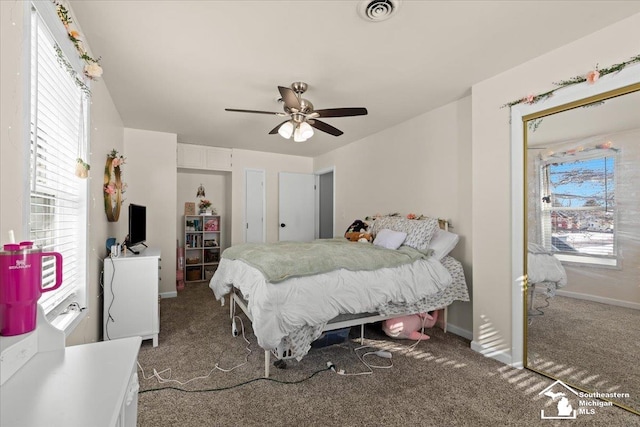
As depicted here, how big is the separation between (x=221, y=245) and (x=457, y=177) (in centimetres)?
451

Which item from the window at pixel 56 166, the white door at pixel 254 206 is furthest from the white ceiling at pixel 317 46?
the white door at pixel 254 206

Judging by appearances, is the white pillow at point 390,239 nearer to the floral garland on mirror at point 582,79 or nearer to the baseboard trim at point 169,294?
the floral garland on mirror at point 582,79

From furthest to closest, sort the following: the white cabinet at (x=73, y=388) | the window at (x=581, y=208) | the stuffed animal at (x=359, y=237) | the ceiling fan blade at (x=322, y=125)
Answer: the stuffed animal at (x=359, y=237) → the ceiling fan blade at (x=322, y=125) → the window at (x=581, y=208) → the white cabinet at (x=73, y=388)

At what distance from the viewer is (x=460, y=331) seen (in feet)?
10.1

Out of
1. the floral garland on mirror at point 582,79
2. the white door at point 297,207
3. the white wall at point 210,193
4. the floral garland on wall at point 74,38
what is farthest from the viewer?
the white door at point 297,207

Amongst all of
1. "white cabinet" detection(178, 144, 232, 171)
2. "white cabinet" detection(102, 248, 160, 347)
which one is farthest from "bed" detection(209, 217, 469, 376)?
"white cabinet" detection(178, 144, 232, 171)

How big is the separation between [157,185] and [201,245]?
1627 millimetres

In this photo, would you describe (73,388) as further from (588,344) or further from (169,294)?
(169,294)

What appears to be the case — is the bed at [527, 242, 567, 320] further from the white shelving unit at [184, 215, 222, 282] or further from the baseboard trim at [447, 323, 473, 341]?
the white shelving unit at [184, 215, 222, 282]

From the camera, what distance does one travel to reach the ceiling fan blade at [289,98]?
92.9 inches

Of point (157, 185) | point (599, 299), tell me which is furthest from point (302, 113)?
point (157, 185)

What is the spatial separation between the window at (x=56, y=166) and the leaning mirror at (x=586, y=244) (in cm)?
317

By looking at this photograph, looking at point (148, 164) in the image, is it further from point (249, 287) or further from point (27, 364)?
point (27, 364)

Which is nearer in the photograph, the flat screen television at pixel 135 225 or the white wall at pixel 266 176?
the flat screen television at pixel 135 225
